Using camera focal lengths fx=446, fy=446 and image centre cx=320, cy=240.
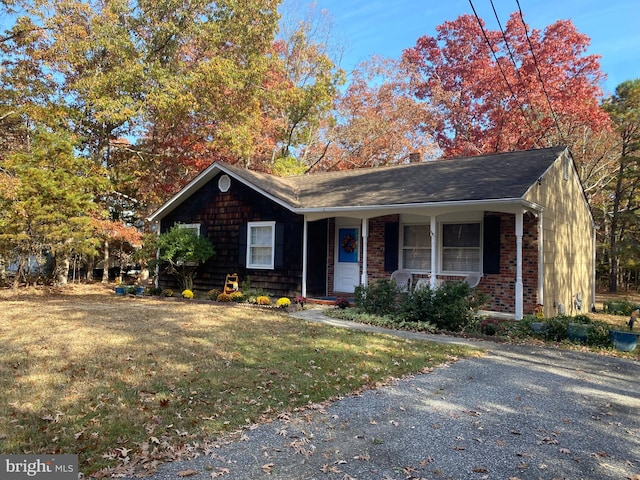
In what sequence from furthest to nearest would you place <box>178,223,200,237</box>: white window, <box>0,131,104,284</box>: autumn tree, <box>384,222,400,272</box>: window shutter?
1. <box>178,223,200,237</box>: white window
2. <box>384,222,400,272</box>: window shutter
3. <box>0,131,104,284</box>: autumn tree

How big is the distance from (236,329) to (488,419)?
197 inches

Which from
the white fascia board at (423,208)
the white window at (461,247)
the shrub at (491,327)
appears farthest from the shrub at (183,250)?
the shrub at (491,327)

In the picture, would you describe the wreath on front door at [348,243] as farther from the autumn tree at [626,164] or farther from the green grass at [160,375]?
the autumn tree at [626,164]

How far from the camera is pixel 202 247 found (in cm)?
1352

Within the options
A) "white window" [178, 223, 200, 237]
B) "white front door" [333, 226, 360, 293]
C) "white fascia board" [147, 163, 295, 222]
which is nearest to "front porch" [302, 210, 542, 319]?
"white front door" [333, 226, 360, 293]

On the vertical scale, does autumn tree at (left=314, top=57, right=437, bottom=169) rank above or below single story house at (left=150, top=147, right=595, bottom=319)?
above

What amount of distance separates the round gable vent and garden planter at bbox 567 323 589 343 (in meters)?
10.2

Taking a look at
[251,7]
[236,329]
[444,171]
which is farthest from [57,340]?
[251,7]

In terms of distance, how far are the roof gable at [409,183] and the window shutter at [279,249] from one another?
866 mm

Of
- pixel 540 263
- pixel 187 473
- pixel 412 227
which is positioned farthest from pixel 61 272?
pixel 187 473

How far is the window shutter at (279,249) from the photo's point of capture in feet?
42.4

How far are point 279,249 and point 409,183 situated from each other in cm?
414

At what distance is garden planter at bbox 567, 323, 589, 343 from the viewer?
7856 mm

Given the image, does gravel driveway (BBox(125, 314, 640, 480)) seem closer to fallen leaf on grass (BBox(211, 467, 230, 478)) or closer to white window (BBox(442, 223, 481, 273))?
fallen leaf on grass (BBox(211, 467, 230, 478))
